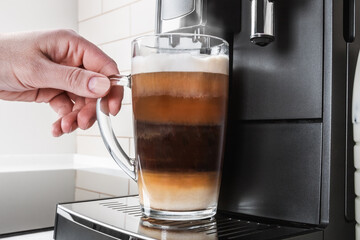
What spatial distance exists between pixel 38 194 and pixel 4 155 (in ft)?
0.49

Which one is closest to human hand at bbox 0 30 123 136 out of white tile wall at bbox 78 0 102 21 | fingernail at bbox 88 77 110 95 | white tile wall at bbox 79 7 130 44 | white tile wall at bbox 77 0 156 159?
fingernail at bbox 88 77 110 95

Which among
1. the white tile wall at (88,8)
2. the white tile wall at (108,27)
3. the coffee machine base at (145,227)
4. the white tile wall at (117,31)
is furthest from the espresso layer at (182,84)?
the white tile wall at (88,8)

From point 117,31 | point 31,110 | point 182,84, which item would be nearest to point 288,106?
point 182,84

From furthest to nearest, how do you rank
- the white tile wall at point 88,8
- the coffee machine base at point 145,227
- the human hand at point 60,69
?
1. the white tile wall at point 88,8
2. the human hand at point 60,69
3. the coffee machine base at point 145,227

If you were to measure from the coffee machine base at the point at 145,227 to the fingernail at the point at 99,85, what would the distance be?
5.7 inches

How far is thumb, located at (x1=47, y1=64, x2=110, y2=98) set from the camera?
530mm

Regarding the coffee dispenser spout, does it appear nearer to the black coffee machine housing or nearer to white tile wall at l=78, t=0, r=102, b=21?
the black coffee machine housing

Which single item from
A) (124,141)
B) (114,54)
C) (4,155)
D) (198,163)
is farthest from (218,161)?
(4,155)

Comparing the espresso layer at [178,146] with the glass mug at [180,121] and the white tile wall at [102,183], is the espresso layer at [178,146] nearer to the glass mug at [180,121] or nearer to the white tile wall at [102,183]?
the glass mug at [180,121]

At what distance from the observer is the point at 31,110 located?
1.34m

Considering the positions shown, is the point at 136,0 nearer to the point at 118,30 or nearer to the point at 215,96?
the point at 118,30

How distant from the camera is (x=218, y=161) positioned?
50cm

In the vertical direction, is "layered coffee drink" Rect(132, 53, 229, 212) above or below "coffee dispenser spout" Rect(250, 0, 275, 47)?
below

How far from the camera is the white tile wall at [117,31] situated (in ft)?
3.70
